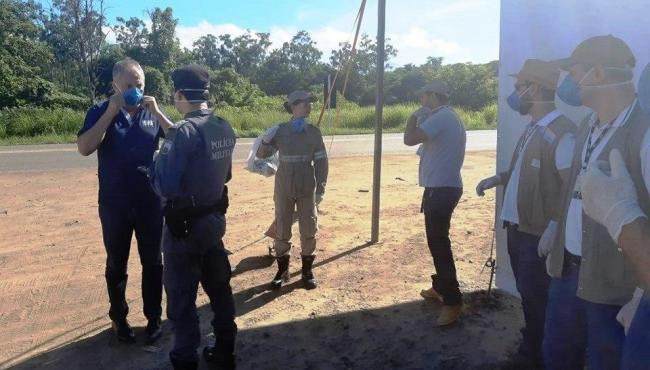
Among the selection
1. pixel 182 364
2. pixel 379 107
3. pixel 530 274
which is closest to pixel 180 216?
pixel 182 364

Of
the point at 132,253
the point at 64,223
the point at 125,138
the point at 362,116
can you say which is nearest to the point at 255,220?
the point at 132,253

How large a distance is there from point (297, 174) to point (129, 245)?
155 cm

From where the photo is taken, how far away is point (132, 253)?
583 cm

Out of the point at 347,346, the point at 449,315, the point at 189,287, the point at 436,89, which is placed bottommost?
the point at 347,346

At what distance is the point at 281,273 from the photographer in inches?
193

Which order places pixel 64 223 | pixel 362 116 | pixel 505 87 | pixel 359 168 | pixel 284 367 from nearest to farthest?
pixel 284 367
pixel 505 87
pixel 64 223
pixel 359 168
pixel 362 116

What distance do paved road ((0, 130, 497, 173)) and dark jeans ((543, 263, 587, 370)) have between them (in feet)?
37.2

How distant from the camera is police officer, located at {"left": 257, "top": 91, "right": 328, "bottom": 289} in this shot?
468cm

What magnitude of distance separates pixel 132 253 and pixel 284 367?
9.81ft

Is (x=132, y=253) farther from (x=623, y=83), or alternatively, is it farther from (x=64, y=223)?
(x=623, y=83)

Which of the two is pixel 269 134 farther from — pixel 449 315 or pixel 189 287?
pixel 449 315

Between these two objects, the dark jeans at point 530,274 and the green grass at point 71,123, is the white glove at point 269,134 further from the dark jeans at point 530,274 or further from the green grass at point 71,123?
the green grass at point 71,123

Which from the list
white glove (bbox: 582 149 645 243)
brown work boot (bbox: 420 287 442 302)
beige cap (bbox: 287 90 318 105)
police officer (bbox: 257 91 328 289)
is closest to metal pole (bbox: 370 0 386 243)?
police officer (bbox: 257 91 328 289)

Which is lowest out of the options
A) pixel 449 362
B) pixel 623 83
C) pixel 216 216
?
pixel 449 362
